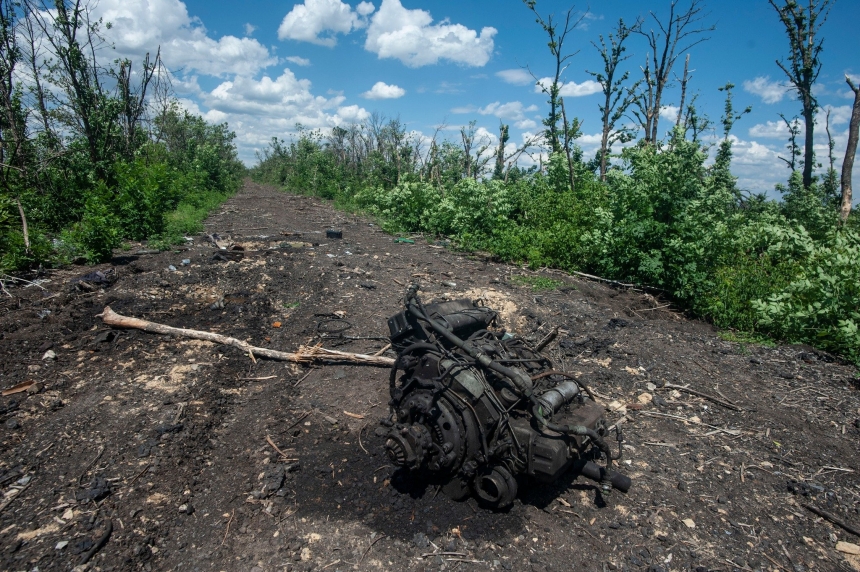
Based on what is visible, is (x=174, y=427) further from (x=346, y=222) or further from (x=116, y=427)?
(x=346, y=222)

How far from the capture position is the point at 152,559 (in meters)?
2.77

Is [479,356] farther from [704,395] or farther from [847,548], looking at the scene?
[704,395]

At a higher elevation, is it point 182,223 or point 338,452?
point 182,223

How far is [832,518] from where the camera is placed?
10.2ft

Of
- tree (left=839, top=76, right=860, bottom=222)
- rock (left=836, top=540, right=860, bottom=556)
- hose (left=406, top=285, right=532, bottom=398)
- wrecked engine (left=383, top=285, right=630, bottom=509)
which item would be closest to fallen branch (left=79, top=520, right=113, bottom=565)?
wrecked engine (left=383, top=285, right=630, bottom=509)

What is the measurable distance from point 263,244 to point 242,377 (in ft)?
20.5

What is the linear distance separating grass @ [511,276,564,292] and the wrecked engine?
4.74 meters

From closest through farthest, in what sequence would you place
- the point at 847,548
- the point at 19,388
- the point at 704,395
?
the point at 847,548, the point at 19,388, the point at 704,395

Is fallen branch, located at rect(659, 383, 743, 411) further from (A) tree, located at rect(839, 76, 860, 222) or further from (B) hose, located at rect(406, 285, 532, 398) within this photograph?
(A) tree, located at rect(839, 76, 860, 222)

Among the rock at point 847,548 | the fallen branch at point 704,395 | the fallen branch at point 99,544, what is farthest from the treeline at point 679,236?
the fallen branch at point 99,544

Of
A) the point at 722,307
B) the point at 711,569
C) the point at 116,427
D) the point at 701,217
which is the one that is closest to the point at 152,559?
the point at 116,427

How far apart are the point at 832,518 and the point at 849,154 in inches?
583

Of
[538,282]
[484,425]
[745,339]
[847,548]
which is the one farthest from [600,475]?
[538,282]

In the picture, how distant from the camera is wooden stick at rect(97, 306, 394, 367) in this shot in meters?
5.04
